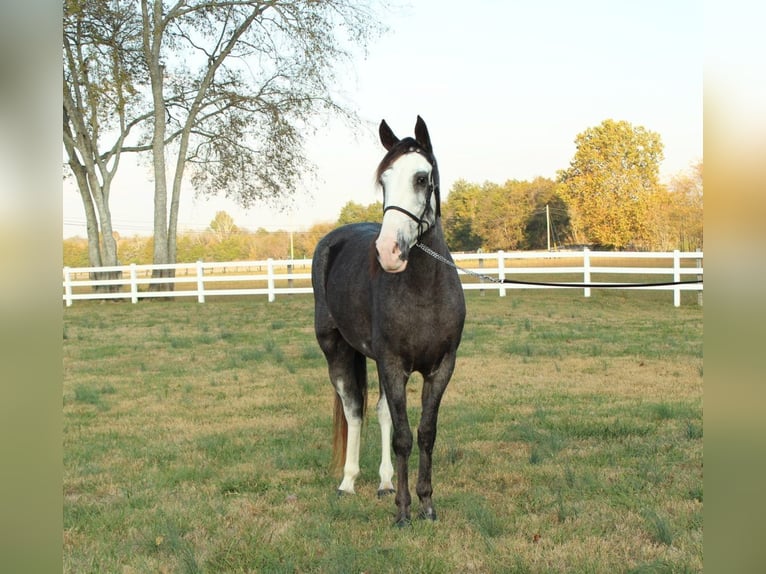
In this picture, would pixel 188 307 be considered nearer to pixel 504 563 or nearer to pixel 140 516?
pixel 140 516

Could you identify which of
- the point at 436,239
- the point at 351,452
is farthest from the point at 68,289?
the point at 436,239

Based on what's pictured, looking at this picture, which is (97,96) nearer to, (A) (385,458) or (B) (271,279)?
(B) (271,279)

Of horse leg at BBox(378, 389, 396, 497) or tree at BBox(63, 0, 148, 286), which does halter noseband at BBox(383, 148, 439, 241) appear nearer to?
horse leg at BBox(378, 389, 396, 497)

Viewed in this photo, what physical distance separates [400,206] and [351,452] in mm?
1990

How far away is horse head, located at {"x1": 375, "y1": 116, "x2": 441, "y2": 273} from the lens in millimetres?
3598

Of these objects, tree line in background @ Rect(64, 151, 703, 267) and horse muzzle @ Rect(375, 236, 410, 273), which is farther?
tree line in background @ Rect(64, 151, 703, 267)

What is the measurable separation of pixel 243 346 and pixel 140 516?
8.02 meters

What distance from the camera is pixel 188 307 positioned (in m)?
19.6

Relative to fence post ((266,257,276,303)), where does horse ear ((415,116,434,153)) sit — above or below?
→ above

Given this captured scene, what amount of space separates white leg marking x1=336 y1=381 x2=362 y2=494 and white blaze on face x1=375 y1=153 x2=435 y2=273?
1725 mm

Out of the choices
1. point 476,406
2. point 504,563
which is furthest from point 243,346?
point 504,563

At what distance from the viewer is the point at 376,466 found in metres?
5.34

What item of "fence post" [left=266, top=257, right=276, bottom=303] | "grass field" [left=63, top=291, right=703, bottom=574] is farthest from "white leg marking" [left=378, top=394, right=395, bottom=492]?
"fence post" [left=266, top=257, right=276, bottom=303]

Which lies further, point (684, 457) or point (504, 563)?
point (684, 457)
